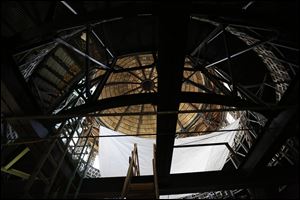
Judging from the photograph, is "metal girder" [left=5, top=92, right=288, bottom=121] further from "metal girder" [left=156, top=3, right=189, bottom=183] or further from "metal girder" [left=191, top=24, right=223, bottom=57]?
"metal girder" [left=191, top=24, right=223, bottom=57]

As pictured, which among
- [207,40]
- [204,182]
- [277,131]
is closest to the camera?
[277,131]

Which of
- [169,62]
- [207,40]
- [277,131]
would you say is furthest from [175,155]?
[169,62]

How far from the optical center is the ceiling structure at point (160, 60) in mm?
5645

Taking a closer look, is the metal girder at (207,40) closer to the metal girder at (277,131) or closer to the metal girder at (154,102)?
the metal girder at (154,102)

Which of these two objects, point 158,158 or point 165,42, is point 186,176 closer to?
point 158,158

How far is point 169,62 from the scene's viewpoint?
5523 millimetres

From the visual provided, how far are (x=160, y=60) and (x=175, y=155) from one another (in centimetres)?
1043

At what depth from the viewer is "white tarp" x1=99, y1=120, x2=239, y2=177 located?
13422 mm

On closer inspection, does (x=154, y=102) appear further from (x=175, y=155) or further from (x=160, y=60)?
(x=175, y=155)

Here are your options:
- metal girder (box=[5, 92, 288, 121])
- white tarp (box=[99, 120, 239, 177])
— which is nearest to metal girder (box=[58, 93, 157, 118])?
metal girder (box=[5, 92, 288, 121])

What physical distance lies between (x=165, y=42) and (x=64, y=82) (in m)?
6.16

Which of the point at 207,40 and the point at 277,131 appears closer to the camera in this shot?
the point at 277,131

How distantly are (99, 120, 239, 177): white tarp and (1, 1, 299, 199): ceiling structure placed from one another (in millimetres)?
1395

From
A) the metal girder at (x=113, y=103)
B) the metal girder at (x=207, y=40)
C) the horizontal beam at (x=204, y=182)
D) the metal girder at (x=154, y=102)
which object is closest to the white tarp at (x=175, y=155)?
the horizontal beam at (x=204, y=182)
